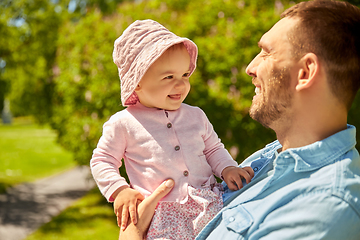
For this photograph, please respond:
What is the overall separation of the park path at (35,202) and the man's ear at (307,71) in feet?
19.8

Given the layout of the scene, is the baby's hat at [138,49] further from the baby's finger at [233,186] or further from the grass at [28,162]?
the grass at [28,162]

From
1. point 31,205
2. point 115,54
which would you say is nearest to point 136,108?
point 115,54

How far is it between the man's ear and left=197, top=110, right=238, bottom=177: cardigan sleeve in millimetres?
669

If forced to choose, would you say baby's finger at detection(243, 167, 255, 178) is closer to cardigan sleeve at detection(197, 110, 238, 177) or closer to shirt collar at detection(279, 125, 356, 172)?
cardigan sleeve at detection(197, 110, 238, 177)

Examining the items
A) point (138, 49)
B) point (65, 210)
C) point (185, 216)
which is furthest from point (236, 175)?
point (65, 210)

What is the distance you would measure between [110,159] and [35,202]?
7234 mm

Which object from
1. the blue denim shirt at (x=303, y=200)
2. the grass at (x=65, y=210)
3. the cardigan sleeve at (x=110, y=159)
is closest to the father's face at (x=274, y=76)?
the blue denim shirt at (x=303, y=200)

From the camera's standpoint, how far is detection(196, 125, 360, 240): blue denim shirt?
147 centimetres

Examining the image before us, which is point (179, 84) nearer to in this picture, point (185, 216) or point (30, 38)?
point (185, 216)

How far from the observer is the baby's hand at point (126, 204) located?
6.35 ft

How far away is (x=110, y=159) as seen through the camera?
6.80ft

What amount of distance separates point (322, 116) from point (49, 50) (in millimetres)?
10497

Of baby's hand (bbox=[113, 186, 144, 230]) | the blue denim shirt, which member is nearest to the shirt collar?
the blue denim shirt

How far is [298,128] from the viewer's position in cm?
185
